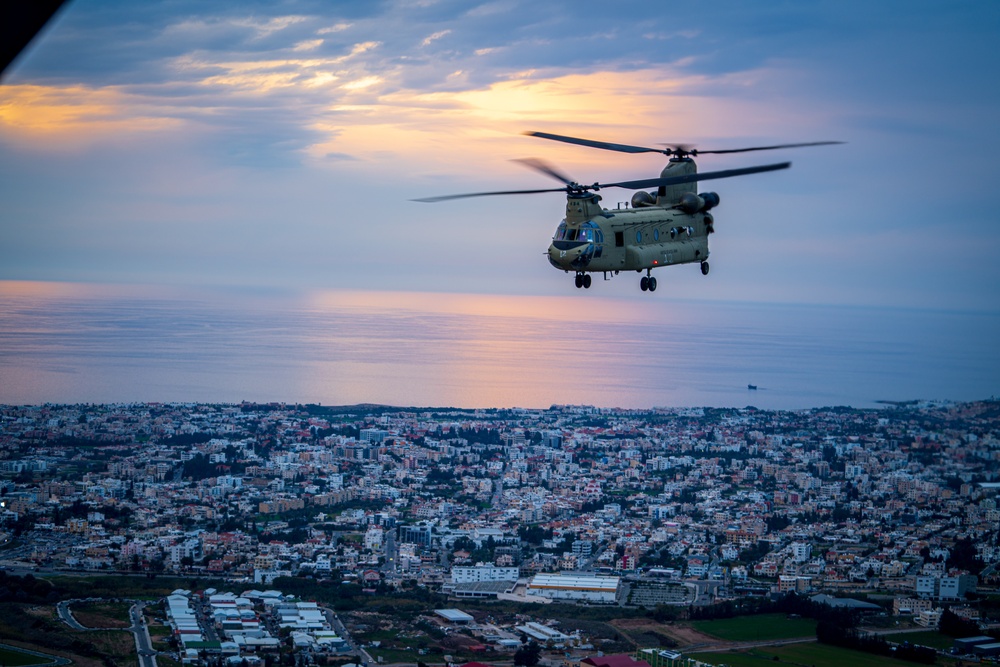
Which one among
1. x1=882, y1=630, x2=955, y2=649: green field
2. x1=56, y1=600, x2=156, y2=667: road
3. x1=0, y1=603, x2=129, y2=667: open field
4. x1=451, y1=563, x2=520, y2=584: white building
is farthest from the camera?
x1=451, y1=563, x2=520, y2=584: white building

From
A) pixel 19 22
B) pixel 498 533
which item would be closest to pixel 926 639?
pixel 498 533

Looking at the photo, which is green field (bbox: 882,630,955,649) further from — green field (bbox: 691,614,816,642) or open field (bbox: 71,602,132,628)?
open field (bbox: 71,602,132,628)

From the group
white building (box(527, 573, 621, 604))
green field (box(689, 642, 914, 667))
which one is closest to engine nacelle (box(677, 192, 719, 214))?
green field (box(689, 642, 914, 667))

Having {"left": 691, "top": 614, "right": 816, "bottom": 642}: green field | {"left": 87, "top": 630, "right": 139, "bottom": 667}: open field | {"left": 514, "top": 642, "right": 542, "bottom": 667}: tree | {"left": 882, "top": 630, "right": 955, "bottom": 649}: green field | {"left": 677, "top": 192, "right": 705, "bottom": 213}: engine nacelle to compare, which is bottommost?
{"left": 87, "top": 630, "right": 139, "bottom": 667}: open field

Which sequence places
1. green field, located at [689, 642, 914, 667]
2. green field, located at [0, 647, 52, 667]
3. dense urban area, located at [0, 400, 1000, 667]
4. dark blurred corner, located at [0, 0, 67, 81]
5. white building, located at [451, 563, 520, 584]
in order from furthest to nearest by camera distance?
white building, located at [451, 563, 520, 584], dense urban area, located at [0, 400, 1000, 667], green field, located at [689, 642, 914, 667], green field, located at [0, 647, 52, 667], dark blurred corner, located at [0, 0, 67, 81]

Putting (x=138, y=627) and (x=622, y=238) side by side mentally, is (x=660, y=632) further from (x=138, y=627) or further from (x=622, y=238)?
(x=622, y=238)

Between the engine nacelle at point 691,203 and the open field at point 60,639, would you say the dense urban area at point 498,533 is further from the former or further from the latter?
the engine nacelle at point 691,203

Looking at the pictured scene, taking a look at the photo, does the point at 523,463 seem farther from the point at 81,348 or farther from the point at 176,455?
the point at 81,348
